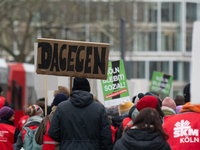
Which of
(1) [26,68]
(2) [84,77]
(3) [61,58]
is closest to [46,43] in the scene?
(3) [61,58]

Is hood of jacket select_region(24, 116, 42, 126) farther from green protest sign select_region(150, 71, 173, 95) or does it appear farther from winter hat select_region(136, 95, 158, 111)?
green protest sign select_region(150, 71, 173, 95)

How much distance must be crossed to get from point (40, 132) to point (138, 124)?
2.10 metres

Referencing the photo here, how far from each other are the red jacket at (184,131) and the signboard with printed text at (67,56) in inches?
58.9

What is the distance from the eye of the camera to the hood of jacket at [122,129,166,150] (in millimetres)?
3711

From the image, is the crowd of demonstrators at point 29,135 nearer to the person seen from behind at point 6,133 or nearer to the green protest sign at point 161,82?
the person seen from behind at point 6,133

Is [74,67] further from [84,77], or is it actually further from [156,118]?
[156,118]

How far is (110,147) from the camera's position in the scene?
15.8ft

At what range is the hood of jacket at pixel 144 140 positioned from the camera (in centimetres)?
371

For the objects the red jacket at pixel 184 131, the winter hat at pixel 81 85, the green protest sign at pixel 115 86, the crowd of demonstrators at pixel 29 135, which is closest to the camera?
the red jacket at pixel 184 131

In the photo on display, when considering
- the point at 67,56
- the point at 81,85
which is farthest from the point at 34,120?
the point at 81,85

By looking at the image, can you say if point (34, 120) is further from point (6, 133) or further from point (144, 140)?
point (144, 140)

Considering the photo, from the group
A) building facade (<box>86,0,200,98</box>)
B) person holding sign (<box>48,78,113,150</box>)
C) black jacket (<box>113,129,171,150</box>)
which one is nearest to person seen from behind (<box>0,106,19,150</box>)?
person holding sign (<box>48,78,113,150</box>)

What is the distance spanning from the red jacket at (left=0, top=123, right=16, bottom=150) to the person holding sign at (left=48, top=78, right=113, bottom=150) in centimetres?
209
